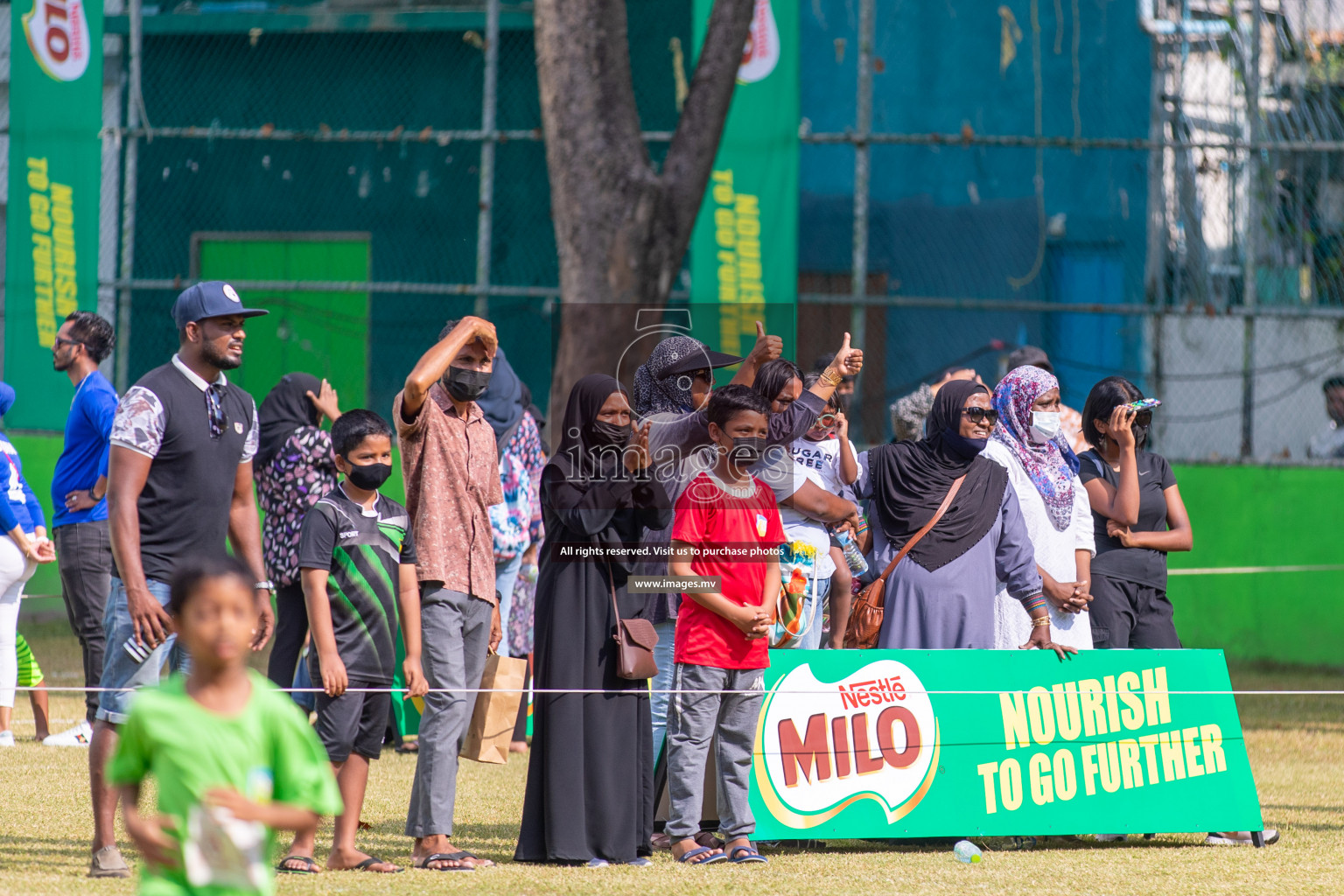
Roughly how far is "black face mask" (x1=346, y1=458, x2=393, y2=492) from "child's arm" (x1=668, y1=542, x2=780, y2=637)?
1047mm

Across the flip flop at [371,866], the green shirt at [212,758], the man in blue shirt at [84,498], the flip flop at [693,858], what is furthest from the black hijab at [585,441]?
the man in blue shirt at [84,498]

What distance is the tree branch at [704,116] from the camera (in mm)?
10148

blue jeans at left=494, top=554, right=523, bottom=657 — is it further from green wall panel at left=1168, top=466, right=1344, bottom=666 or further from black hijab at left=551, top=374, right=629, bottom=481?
green wall panel at left=1168, top=466, right=1344, bottom=666

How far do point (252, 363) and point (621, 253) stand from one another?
14.3 feet

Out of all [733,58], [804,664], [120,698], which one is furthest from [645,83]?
[120,698]

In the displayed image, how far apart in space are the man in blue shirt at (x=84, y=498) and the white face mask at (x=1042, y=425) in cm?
412

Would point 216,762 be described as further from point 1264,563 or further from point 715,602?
point 1264,563

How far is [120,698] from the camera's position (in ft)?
16.0

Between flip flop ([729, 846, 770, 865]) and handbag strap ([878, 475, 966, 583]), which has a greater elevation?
handbag strap ([878, 475, 966, 583])

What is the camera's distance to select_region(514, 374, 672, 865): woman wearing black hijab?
213 inches

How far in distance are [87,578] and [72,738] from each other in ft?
2.72

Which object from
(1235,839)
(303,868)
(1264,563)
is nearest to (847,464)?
(1235,839)

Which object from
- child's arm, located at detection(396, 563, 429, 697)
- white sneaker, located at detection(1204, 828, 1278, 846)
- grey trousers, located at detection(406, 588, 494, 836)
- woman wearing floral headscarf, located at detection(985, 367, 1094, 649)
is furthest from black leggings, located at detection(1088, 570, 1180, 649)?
child's arm, located at detection(396, 563, 429, 697)

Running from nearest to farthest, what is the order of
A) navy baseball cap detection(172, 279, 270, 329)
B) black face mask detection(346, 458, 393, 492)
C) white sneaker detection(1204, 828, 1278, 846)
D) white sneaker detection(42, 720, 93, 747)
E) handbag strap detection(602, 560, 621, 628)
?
navy baseball cap detection(172, 279, 270, 329), black face mask detection(346, 458, 393, 492), handbag strap detection(602, 560, 621, 628), white sneaker detection(1204, 828, 1278, 846), white sneaker detection(42, 720, 93, 747)
